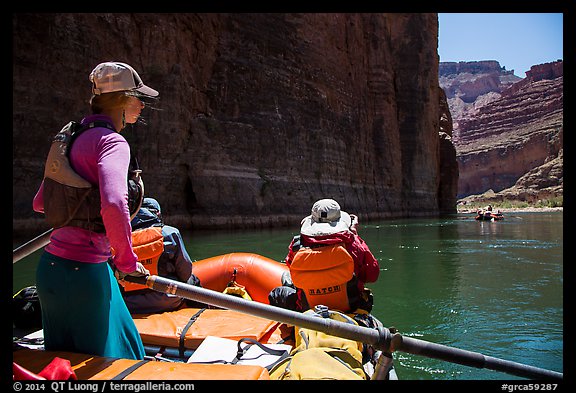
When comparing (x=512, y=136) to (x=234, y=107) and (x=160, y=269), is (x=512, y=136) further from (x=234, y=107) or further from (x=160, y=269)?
(x=160, y=269)

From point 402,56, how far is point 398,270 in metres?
33.1

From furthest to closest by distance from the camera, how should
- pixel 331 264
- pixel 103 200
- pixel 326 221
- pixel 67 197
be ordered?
pixel 326 221 → pixel 331 264 → pixel 67 197 → pixel 103 200

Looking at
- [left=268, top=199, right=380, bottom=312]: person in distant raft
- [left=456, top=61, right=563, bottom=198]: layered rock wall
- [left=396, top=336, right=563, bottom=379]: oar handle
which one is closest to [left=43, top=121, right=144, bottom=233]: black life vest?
[left=396, top=336, right=563, bottom=379]: oar handle

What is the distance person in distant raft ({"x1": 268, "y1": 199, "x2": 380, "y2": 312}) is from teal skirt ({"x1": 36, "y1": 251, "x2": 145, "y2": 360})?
4.71 feet

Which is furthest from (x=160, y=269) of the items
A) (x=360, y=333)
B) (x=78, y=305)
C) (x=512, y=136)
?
(x=512, y=136)

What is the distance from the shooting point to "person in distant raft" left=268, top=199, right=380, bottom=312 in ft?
9.61

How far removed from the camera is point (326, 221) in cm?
308

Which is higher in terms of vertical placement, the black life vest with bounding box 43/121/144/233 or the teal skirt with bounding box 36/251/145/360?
the black life vest with bounding box 43/121/144/233

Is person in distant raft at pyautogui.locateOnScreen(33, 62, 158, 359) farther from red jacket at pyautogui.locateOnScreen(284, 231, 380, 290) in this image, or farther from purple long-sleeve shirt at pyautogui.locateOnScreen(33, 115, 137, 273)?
red jacket at pyautogui.locateOnScreen(284, 231, 380, 290)

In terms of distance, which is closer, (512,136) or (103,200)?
(103,200)

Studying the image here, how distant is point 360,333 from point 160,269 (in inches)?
94.3

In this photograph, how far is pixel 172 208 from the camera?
17000 mm

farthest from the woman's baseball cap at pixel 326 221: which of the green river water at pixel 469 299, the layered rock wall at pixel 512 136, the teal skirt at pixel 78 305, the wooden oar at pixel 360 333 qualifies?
the layered rock wall at pixel 512 136
